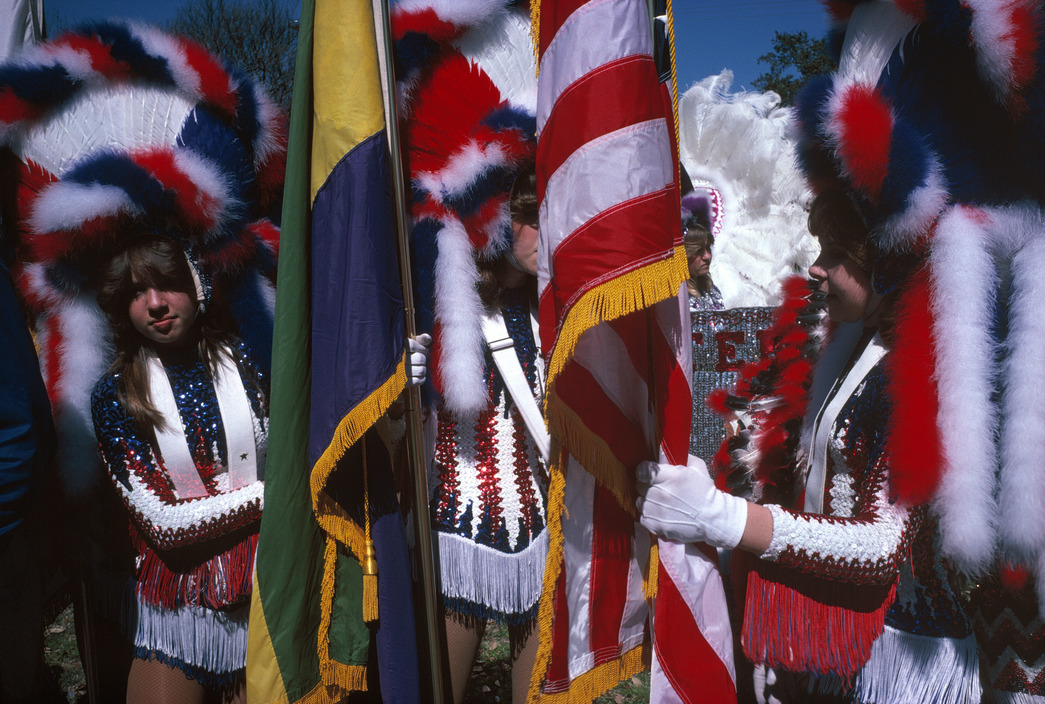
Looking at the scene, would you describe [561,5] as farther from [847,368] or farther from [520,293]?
[847,368]

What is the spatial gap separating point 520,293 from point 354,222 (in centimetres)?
69

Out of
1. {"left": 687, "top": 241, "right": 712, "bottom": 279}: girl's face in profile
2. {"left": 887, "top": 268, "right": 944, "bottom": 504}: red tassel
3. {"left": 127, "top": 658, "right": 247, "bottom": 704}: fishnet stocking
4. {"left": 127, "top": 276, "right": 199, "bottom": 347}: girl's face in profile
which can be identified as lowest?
{"left": 127, "top": 658, "right": 247, "bottom": 704}: fishnet stocking

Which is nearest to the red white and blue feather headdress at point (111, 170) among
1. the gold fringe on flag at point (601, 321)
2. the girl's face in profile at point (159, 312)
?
the girl's face in profile at point (159, 312)

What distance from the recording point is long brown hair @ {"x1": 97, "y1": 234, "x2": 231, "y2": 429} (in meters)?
2.23

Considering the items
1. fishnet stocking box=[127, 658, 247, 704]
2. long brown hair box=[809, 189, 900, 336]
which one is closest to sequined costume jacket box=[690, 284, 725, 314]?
long brown hair box=[809, 189, 900, 336]

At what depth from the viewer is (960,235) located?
1.76m

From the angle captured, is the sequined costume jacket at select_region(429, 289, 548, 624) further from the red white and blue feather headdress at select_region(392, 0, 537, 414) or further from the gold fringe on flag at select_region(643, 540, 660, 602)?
the gold fringe on flag at select_region(643, 540, 660, 602)

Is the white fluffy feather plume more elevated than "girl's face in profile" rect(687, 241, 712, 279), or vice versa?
the white fluffy feather plume

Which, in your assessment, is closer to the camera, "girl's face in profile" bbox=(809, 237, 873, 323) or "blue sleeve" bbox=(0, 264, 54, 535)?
"blue sleeve" bbox=(0, 264, 54, 535)

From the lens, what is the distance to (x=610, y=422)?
1.81m

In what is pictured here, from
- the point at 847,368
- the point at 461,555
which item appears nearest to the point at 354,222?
the point at 461,555

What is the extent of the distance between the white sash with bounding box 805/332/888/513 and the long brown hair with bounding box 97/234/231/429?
2.00 m

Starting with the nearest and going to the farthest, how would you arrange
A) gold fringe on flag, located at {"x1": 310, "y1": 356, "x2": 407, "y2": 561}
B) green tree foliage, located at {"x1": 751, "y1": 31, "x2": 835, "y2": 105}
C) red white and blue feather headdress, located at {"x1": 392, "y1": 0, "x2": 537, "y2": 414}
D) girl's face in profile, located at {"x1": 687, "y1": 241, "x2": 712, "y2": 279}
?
gold fringe on flag, located at {"x1": 310, "y1": 356, "x2": 407, "y2": 561}
red white and blue feather headdress, located at {"x1": 392, "y1": 0, "x2": 537, "y2": 414}
girl's face in profile, located at {"x1": 687, "y1": 241, "x2": 712, "y2": 279}
green tree foliage, located at {"x1": 751, "y1": 31, "x2": 835, "y2": 105}

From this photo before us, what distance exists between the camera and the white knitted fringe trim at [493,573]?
2.26 m
